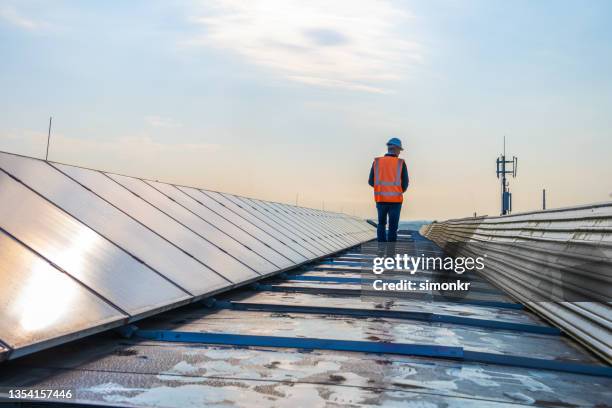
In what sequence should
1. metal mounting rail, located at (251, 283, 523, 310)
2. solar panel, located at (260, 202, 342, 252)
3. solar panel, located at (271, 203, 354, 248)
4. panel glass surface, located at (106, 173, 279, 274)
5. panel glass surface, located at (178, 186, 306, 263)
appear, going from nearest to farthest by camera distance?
metal mounting rail, located at (251, 283, 523, 310), panel glass surface, located at (106, 173, 279, 274), panel glass surface, located at (178, 186, 306, 263), solar panel, located at (260, 202, 342, 252), solar panel, located at (271, 203, 354, 248)

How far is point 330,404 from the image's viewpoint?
306 cm

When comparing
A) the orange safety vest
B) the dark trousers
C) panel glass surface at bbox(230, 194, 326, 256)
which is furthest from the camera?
panel glass surface at bbox(230, 194, 326, 256)

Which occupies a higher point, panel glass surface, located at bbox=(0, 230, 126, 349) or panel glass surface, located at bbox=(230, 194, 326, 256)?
panel glass surface, located at bbox=(230, 194, 326, 256)

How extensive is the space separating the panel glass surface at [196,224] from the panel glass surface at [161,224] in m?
0.23

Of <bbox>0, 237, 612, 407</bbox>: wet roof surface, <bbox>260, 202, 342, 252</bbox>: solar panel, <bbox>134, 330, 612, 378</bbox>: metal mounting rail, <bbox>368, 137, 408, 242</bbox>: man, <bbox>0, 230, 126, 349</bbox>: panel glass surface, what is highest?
<bbox>368, 137, 408, 242</bbox>: man

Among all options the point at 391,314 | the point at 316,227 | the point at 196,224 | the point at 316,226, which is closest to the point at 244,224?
the point at 196,224

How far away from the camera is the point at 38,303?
355 centimetres

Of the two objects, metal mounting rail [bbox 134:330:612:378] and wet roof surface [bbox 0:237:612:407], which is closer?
wet roof surface [bbox 0:237:612:407]

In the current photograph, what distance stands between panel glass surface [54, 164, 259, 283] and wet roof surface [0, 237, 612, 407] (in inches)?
58.8

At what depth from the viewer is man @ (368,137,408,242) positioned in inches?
476

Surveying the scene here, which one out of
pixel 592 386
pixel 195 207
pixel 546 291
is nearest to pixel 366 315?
pixel 546 291

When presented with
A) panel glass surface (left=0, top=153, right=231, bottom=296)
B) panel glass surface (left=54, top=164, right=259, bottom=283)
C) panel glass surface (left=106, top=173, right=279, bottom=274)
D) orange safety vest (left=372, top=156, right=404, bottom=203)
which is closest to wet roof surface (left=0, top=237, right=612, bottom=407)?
panel glass surface (left=0, top=153, right=231, bottom=296)

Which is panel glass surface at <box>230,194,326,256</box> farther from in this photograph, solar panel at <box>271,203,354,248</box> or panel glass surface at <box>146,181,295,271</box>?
panel glass surface at <box>146,181,295,271</box>

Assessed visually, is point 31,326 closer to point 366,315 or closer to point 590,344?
point 366,315
